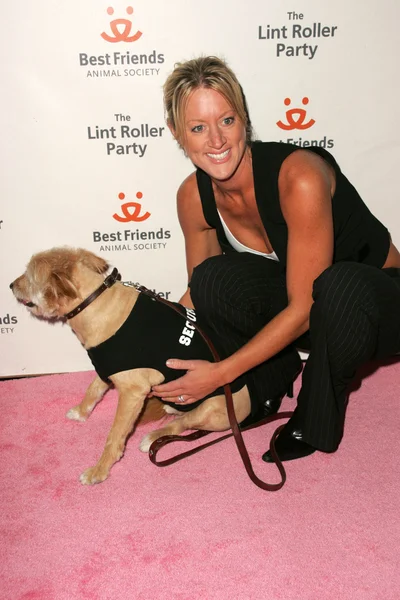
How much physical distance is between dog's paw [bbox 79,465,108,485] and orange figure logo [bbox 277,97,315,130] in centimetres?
187

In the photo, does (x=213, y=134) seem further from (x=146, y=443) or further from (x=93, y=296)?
(x=146, y=443)

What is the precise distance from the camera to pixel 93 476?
2.23 metres

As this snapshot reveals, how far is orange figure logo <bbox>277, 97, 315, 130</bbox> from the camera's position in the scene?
2791mm

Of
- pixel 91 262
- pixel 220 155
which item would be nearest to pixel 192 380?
pixel 91 262

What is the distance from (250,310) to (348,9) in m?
1.54

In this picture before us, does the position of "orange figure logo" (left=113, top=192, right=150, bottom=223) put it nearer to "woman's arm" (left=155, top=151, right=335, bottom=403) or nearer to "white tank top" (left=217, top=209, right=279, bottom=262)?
"white tank top" (left=217, top=209, right=279, bottom=262)

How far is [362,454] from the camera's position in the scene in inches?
93.5

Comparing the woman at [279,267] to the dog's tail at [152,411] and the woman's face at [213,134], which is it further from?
the dog's tail at [152,411]

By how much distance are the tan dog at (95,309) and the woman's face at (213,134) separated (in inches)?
23.0

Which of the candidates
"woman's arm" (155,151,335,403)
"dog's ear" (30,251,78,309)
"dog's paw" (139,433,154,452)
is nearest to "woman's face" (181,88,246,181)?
"woman's arm" (155,151,335,403)

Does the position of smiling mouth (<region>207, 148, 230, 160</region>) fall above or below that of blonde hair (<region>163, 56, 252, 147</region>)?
below

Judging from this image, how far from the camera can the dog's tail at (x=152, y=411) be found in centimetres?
247

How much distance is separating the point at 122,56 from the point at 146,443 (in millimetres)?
1801

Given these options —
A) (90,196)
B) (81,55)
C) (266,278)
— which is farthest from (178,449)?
(81,55)
